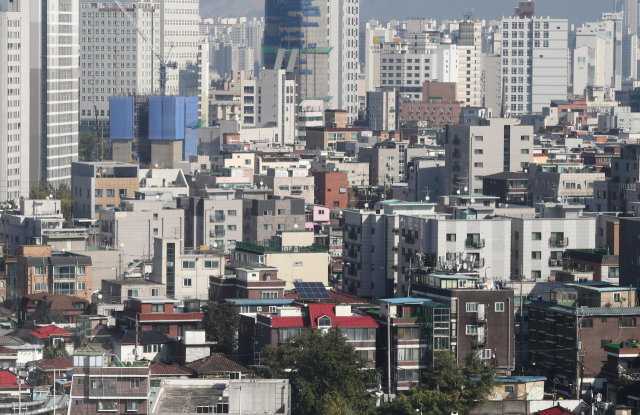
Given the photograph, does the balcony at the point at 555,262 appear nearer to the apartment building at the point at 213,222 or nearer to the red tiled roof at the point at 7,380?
the red tiled roof at the point at 7,380

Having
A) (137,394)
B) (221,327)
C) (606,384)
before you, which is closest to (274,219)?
(221,327)

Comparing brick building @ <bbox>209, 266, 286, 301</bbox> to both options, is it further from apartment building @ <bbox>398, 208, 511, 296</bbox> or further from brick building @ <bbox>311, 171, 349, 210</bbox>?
brick building @ <bbox>311, 171, 349, 210</bbox>

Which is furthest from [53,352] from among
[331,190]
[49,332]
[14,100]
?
[14,100]

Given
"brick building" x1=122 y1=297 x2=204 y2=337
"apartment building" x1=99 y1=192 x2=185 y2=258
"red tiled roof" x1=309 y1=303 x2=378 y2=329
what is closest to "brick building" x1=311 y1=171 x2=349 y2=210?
"apartment building" x1=99 y1=192 x2=185 y2=258

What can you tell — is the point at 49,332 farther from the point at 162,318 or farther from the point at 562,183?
the point at 562,183

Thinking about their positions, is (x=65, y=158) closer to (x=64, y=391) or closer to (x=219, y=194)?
(x=219, y=194)

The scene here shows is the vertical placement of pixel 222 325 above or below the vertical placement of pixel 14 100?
below

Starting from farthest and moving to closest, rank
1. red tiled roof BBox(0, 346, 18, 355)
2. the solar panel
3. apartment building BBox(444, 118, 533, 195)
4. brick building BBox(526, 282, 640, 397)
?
1. apartment building BBox(444, 118, 533, 195)
2. the solar panel
3. red tiled roof BBox(0, 346, 18, 355)
4. brick building BBox(526, 282, 640, 397)
